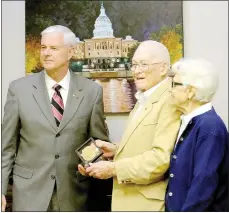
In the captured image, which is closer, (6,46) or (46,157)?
Answer: (46,157)

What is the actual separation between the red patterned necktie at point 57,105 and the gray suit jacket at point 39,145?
32 mm

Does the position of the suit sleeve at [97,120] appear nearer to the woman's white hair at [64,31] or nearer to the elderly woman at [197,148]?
the woman's white hair at [64,31]

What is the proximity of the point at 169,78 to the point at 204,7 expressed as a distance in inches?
33.4

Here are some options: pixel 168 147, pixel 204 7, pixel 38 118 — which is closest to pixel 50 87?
pixel 38 118

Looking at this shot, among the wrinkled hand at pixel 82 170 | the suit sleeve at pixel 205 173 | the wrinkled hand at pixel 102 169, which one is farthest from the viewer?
the wrinkled hand at pixel 82 170

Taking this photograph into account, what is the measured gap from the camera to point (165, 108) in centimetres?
175

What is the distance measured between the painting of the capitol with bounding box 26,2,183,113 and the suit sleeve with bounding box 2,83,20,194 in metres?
0.69

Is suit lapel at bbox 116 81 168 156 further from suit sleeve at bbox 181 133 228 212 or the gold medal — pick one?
suit sleeve at bbox 181 133 228 212

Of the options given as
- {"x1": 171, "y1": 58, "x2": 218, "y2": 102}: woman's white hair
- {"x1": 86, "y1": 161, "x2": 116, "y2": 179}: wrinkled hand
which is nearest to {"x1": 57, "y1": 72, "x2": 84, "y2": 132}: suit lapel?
{"x1": 86, "y1": 161, "x2": 116, "y2": 179}: wrinkled hand

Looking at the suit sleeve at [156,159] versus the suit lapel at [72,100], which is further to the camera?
the suit lapel at [72,100]

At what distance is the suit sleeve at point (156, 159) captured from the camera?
1659mm

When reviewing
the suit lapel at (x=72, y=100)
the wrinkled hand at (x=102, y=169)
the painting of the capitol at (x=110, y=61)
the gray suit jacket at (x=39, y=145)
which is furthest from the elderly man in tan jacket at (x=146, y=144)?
the painting of the capitol at (x=110, y=61)

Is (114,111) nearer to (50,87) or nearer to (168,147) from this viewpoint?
(50,87)

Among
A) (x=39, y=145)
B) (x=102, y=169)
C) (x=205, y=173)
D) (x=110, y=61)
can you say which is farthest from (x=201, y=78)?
(x=110, y=61)
